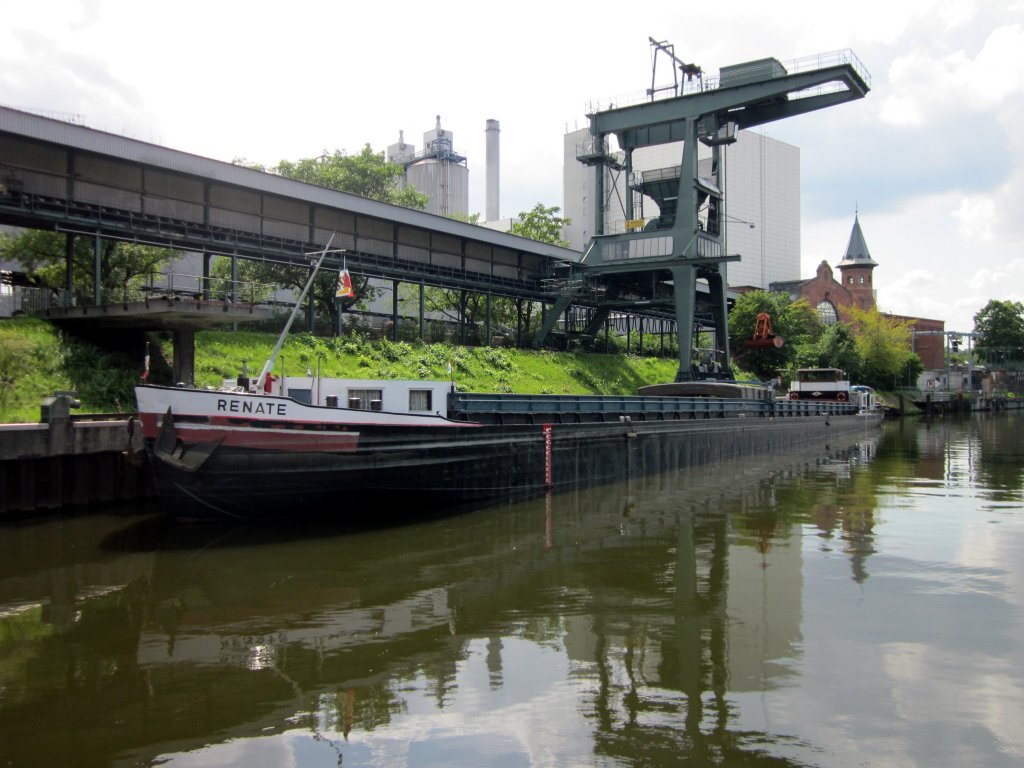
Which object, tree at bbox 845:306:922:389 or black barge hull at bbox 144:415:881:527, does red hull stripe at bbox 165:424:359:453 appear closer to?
black barge hull at bbox 144:415:881:527

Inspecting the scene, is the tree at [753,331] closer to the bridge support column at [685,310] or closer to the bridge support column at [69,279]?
the bridge support column at [685,310]

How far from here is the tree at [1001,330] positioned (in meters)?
105

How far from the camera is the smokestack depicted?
90.3 m

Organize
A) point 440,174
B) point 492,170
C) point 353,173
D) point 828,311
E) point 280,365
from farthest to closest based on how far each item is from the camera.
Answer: point 440,174 < point 492,170 < point 828,311 < point 353,173 < point 280,365

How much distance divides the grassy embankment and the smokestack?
4842cm

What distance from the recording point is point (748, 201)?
286 ft

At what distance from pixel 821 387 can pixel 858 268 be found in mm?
62166

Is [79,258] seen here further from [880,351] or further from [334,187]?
[880,351]

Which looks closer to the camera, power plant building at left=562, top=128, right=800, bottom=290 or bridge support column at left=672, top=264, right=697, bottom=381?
bridge support column at left=672, top=264, right=697, bottom=381

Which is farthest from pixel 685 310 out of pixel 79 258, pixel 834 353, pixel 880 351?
pixel 880 351

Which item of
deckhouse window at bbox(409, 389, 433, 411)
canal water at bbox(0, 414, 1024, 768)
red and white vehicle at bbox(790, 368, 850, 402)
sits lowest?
canal water at bbox(0, 414, 1024, 768)

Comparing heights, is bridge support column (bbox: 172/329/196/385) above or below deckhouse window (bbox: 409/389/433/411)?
above

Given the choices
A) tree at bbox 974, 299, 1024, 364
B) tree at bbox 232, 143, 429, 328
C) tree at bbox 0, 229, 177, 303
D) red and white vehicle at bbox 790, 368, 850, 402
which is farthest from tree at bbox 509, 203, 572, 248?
tree at bbox 974, 299, 1024, 364

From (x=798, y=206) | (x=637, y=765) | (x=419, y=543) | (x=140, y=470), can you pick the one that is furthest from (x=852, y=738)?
(x=798, y=206)
